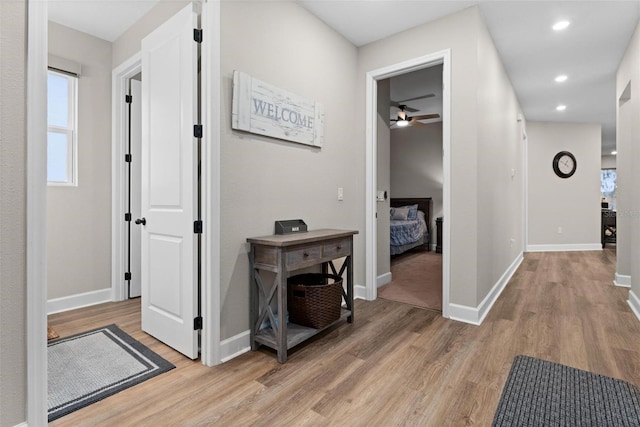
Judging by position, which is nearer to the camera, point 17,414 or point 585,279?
point 17,414

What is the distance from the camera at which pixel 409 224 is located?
580 cm

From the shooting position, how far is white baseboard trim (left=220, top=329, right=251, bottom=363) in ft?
6.73

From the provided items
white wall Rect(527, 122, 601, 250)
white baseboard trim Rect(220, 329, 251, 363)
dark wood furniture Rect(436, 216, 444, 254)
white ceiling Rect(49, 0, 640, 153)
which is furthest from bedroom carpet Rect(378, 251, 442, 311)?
white wall Rect(527, 122, 601, 250)

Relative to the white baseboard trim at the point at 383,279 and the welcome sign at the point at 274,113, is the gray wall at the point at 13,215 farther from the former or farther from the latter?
the white baseboard trim at the point at 383,279

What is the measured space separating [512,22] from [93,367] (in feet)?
14.0

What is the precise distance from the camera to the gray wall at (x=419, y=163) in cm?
684

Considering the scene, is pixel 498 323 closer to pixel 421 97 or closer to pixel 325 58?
pixel 325 58

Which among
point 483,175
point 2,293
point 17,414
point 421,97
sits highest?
point 421,97

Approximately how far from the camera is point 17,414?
1270 millimetres

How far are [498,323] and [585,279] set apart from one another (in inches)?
99.3

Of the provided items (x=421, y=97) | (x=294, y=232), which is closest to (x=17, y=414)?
(x=294, y=232)

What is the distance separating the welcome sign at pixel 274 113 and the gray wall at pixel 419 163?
4.67 metres

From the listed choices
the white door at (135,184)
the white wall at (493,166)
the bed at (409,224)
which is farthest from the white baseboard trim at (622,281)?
the white door at (135,184)

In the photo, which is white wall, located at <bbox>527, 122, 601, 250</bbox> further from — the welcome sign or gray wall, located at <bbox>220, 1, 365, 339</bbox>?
the welcome sign
